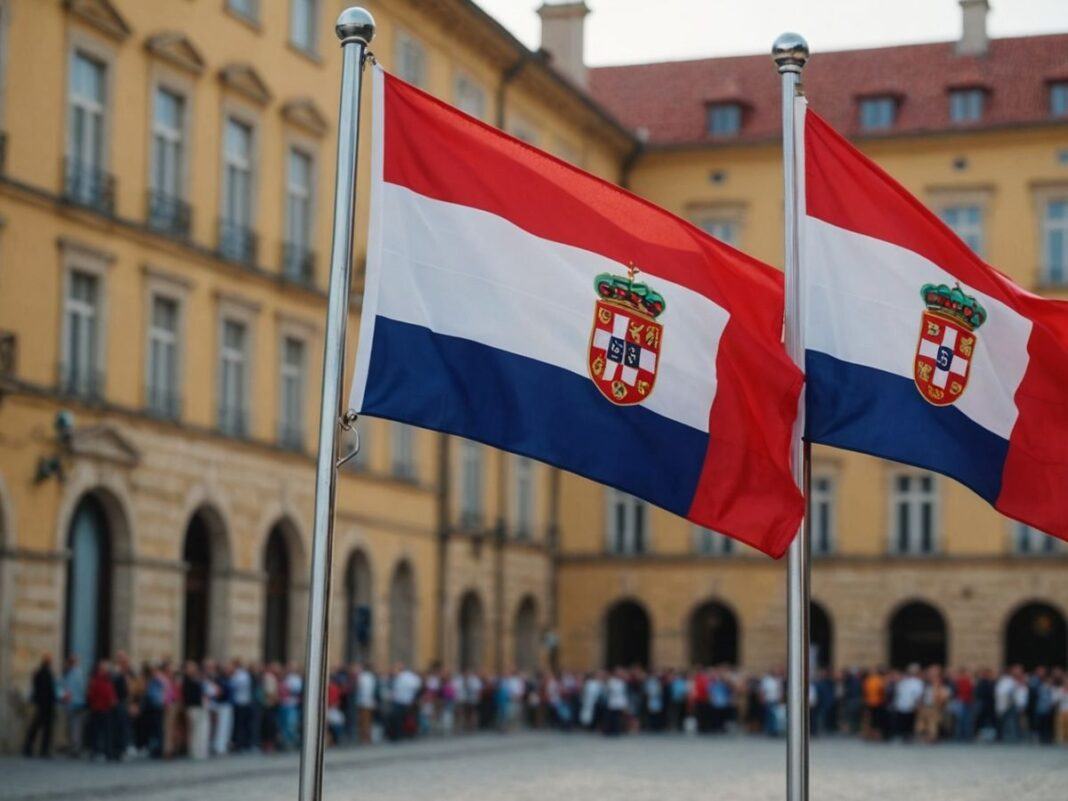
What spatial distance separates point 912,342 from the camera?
32.0ft

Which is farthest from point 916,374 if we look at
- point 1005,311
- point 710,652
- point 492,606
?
point 710,652

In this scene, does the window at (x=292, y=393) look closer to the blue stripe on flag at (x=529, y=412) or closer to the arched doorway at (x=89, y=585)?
the arched doorway at (x=89, y=585)

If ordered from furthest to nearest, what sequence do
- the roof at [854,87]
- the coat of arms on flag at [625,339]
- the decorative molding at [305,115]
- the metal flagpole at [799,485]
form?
the roof at [854,87] → the decorative molding at [305,115] → the coat of arms on flag at [625,339] → the metal flagpole at [799,485]

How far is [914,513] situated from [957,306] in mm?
49353

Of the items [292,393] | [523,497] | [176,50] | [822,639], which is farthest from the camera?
[822,639]

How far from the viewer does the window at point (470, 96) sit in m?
50.0

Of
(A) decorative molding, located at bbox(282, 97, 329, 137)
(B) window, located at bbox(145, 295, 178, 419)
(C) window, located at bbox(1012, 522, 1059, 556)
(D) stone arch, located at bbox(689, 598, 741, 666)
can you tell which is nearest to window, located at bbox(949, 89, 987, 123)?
(C) window, located at bbox(1012, 522, 1059, 556)

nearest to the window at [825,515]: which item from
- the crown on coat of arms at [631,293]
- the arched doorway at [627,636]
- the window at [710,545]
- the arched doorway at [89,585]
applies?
the window at [710,545]

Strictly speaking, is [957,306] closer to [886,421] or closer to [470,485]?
[886,421]

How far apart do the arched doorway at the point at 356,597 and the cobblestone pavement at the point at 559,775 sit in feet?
12.7

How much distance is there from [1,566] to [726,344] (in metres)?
24.6

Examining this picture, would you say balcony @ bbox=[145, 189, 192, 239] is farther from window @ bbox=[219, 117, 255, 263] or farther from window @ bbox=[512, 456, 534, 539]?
window @ bbox=[512, 456, 534, 539]

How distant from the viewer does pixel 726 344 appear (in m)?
9.27

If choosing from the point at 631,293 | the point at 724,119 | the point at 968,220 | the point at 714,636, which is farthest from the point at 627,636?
the point at 631,293
